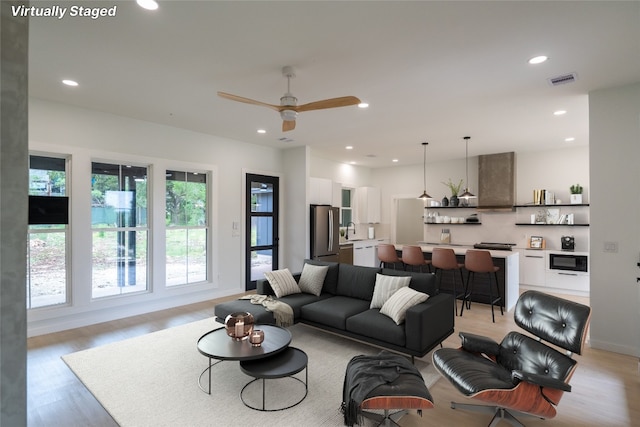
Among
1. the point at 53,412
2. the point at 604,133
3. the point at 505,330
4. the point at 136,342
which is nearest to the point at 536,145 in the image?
the point at 604,133

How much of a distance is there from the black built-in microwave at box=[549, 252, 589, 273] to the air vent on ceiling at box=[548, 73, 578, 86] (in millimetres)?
4189

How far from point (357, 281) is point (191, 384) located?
220cm

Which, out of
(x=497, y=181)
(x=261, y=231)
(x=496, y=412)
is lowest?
(x=496, y=412)

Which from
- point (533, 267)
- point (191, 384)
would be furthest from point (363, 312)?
point (533, 267)

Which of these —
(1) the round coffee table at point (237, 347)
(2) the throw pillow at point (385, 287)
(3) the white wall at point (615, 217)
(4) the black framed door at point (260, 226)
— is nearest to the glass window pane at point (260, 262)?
(4) the black framed door at point (260, 226)

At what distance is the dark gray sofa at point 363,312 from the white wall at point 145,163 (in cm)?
191

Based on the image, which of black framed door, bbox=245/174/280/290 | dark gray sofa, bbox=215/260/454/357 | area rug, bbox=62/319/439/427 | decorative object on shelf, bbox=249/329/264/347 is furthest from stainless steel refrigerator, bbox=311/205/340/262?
decorative object on shelf, bbox=249/329/264/347

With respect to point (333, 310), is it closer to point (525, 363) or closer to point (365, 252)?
point (525, 363)

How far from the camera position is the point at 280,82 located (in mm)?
3607

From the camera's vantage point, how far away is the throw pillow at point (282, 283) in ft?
14.2

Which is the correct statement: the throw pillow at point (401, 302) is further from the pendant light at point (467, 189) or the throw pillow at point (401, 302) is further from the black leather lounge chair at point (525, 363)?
the pendant light at point (467, 189)

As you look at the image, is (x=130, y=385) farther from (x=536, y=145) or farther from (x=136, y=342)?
(x=536, y=145)

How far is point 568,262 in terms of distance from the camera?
20.9 feet

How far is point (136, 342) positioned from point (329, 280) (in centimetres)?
243
